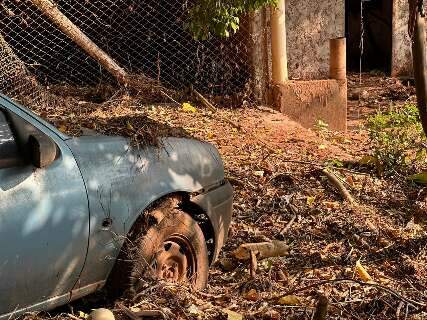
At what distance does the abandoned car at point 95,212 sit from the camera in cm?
387

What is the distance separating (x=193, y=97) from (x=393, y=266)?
4.65 meters

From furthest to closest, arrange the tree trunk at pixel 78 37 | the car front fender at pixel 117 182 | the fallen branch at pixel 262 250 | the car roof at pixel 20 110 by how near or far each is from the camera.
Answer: the tree trunk at pixel 78 37 → the fallen branch at pixel 262 250 → the car front fender at pixel 117 182 → the car roof at pixel 20 110

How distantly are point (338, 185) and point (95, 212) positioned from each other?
3.53 m

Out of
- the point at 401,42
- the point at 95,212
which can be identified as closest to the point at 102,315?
the point at 95,212

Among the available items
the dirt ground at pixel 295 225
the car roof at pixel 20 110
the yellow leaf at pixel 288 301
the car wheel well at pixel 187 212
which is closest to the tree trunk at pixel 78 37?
the dirt ground at pixel 295 225

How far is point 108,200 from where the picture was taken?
4320 millimetres

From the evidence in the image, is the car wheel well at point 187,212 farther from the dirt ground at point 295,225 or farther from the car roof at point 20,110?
the car roof at point 20,110

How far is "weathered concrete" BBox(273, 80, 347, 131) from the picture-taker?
9.89m

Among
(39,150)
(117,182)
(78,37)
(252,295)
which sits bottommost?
(252,295)

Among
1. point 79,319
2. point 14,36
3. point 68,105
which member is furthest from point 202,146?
point 14,36

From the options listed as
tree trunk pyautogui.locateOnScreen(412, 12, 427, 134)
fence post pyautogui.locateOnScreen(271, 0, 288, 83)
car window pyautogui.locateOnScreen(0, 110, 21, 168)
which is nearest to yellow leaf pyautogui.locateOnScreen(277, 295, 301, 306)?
car window pyautogui.locateOnScreen(0, 110, 21, 168)

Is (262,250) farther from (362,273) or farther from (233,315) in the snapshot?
(233,315)

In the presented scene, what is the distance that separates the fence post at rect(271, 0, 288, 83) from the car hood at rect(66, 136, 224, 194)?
469 cm

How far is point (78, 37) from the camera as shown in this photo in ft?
29.7
